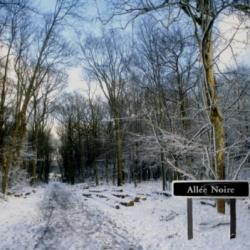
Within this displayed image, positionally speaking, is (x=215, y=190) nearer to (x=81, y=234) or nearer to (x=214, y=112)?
(x=214, y=112)

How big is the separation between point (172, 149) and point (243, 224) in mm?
3161

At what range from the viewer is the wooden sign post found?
20.9 feet

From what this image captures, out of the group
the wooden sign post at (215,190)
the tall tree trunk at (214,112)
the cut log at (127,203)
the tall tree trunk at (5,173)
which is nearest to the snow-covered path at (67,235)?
the wooden sign post at (215,190)

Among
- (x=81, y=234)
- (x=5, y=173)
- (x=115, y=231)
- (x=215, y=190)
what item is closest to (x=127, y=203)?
(x=115, y=231)

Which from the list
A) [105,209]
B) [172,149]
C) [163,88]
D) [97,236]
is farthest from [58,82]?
[97,236]

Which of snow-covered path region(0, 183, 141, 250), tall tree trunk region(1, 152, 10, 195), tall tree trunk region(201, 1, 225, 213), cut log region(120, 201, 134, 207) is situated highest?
tall tree trunk region(201, 1, 225, 213)

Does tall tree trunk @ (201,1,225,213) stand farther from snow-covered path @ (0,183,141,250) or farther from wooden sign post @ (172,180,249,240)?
snow-covered path @ (0,183,141,250)

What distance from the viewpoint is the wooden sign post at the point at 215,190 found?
20.9 feet

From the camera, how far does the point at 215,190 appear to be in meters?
6.57

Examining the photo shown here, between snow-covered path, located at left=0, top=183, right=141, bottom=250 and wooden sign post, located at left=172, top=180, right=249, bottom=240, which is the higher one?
wooden sign post, located at left=172, top=180, right=249, bottom=240

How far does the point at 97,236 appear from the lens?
775 cm

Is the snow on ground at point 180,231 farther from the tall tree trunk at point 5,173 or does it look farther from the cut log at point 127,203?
the tall tree trunk at point 5,173

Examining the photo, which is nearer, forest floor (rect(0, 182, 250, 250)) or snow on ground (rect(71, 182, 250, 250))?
snow on ground (rect(71, 182, 250, 250))

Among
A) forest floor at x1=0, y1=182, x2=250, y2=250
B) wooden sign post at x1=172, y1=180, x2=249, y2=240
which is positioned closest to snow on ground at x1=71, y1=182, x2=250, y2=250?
forest floor at x1=0, y1=182, x2=250, y2=250
